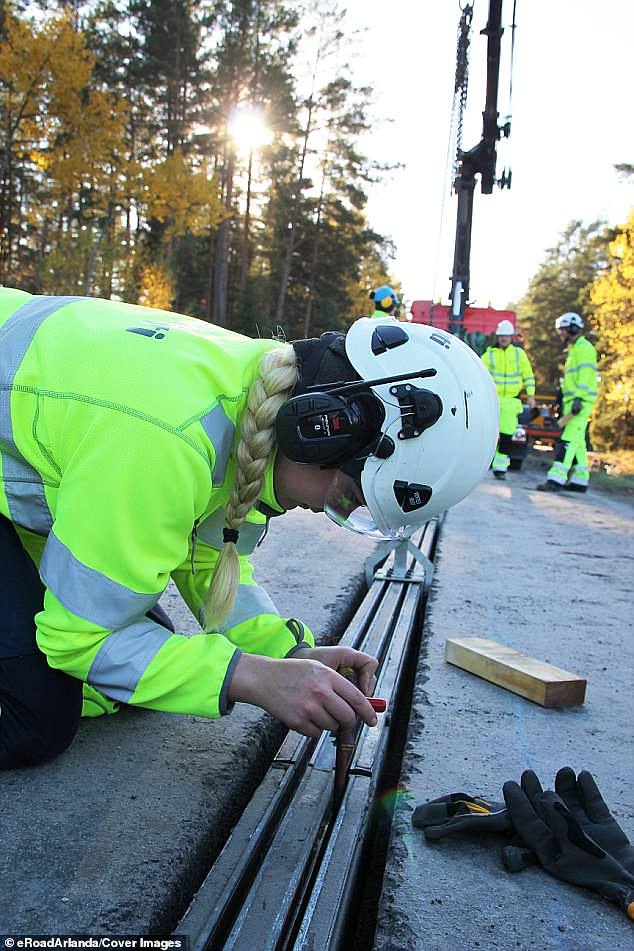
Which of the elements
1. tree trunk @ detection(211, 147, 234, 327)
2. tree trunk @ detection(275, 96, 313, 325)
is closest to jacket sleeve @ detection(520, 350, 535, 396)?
tree trunk @ detection(211, 147, 234, 327)

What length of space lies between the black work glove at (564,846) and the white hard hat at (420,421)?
0.75m

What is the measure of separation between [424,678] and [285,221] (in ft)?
110

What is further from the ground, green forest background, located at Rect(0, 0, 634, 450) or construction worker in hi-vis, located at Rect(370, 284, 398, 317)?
green forest background, located at Rect(0, 0, 634, 450)

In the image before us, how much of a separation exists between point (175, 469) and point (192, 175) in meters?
19.2

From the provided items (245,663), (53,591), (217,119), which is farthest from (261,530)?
(217,119)

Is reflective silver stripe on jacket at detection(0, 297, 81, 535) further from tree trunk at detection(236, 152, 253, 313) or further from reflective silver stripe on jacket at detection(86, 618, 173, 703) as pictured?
tree trunk at detection(236, 152, 253, 313)

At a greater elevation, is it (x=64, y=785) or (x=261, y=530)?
(x=261, y=530)

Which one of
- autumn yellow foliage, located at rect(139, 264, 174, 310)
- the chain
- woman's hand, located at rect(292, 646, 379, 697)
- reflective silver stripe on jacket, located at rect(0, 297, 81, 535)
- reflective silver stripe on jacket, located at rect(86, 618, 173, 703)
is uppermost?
the chain

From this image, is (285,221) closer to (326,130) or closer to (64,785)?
(326,130)

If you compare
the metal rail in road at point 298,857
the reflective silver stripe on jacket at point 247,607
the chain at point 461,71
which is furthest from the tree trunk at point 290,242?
the metal rail in road at point 298,857

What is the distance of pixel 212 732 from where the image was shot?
7.98 feet

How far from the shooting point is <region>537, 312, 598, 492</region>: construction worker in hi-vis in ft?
32.2

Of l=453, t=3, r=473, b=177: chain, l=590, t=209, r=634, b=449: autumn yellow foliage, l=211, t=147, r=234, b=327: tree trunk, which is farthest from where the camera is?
l=211, t=147, r=234, b=327: tree trunk

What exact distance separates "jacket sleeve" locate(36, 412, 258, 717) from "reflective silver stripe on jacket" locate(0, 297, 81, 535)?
205 mm
